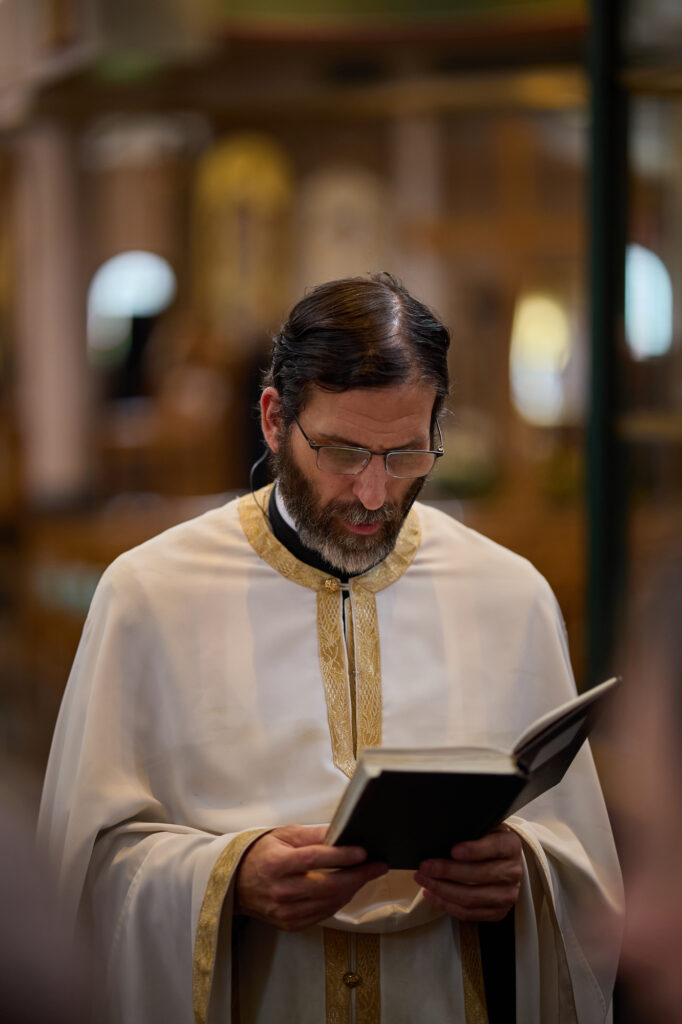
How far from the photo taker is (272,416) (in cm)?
228

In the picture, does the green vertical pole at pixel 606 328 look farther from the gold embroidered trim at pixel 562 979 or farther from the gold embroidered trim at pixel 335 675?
the gold embroidered trim at pixel 335 675

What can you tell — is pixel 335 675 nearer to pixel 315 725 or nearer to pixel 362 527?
pixel 315 725

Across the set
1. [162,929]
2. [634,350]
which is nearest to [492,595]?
[162,929]

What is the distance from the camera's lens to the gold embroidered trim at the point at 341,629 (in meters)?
2.21

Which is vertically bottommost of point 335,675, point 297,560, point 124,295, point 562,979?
point 562,979

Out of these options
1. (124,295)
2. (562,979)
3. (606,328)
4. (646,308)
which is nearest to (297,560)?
(562,979)

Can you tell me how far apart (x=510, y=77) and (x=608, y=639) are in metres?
7.46

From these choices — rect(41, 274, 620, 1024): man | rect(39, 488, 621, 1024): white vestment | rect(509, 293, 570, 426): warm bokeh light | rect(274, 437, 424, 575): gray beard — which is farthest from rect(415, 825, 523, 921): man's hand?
rect(509, 293, 570, 426): warm bokeh light

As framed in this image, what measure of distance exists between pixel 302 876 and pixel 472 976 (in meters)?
0.49

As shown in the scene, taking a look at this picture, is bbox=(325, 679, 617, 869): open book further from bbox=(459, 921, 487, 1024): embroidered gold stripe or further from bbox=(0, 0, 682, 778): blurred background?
bbox=(0, 0, 682, 778): blurred background

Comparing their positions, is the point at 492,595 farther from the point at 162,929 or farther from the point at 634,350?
the point at 634,350

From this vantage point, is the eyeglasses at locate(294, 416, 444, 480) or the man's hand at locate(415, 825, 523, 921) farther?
the eyeglasses at locate(294, 416, 444, 480)

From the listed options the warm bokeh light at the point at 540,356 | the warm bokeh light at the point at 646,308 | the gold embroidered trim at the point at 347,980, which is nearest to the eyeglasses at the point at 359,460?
the gold embroidered trim at the point at 347,980

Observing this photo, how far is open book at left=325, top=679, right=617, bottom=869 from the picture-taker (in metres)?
1.67
